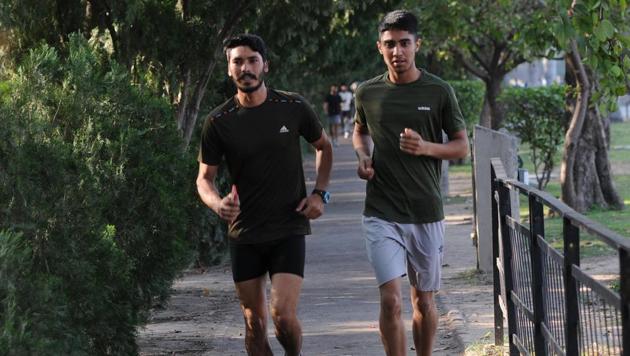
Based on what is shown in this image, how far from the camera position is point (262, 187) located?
7.10 meters

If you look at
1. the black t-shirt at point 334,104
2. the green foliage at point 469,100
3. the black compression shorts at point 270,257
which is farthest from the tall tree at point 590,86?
the black t-shirt at point 334,104

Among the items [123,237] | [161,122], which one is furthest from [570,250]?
[161,122]

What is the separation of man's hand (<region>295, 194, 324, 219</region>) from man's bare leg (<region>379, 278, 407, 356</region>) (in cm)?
55

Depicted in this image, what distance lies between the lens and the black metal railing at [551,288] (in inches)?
174

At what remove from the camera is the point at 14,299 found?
574 centimetres

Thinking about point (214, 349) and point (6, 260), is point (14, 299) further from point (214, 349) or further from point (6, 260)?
point (214, 349)

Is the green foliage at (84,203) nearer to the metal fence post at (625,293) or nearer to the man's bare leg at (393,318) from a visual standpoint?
the man's bare leg at (393,318)

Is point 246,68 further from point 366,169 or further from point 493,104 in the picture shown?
point 493,104

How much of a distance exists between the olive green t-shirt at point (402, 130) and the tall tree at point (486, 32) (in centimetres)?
854

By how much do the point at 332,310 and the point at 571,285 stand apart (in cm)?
658

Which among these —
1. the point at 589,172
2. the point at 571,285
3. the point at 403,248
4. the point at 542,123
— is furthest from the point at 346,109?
the point at 571,285

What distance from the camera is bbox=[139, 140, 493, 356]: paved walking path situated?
10023mm

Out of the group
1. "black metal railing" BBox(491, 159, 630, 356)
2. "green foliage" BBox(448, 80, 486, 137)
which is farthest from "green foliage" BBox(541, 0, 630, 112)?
"green foliage" BBox(448, 80, 486, 137)

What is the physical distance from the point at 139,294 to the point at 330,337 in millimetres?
1996
